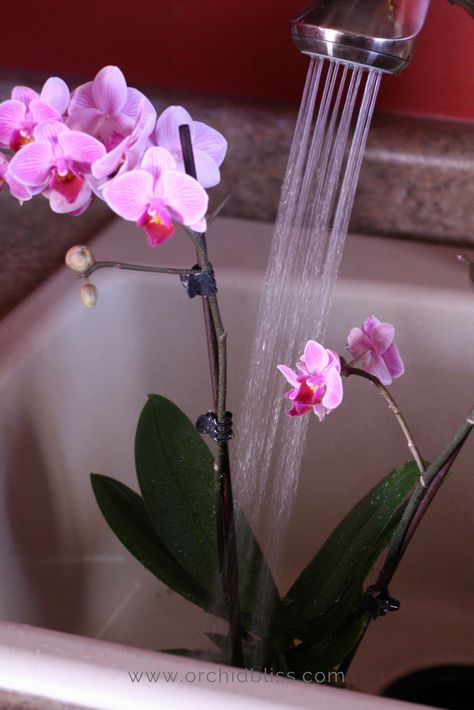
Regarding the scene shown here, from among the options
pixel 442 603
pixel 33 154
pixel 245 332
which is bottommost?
pixel 442 603

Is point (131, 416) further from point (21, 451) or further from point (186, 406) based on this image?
point (21, 451)

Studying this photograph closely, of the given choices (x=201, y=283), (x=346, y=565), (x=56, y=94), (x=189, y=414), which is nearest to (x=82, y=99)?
(x=56, y=94)

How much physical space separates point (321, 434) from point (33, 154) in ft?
1.55

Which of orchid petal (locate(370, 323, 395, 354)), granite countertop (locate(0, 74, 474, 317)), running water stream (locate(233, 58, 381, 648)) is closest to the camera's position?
orchid petal (locate(370, 323, 395, 354))

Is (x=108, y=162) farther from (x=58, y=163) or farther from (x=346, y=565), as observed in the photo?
(x=346, y=565)

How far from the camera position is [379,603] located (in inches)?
21.6

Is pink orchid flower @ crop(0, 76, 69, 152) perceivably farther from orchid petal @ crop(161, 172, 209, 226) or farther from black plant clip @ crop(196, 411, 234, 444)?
black plant clip @ crop(196, 411, 234, 444)

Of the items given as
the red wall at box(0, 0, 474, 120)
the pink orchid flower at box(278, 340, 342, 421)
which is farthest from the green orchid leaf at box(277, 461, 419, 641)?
the red wall at box(0, 0, 474, 120)

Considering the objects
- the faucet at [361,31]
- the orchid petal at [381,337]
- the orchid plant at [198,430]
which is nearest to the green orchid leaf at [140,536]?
the orchid plant at [198,430]

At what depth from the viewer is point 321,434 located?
836 mm

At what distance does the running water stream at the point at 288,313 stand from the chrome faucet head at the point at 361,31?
13 cm

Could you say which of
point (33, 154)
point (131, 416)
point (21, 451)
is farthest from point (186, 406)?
point (33, 154)

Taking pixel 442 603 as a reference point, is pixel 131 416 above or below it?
above

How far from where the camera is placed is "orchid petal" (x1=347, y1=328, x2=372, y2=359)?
0.53m
